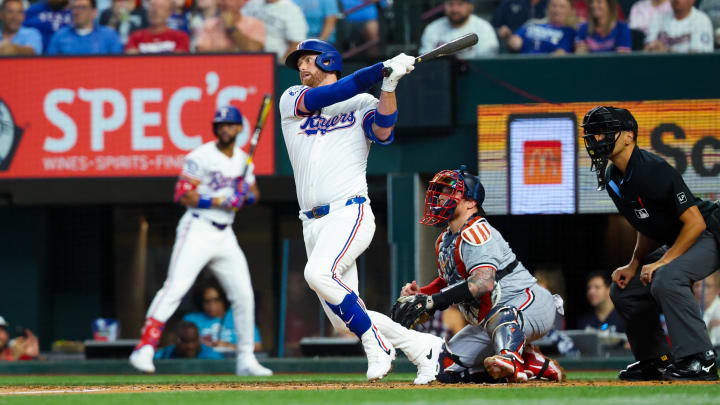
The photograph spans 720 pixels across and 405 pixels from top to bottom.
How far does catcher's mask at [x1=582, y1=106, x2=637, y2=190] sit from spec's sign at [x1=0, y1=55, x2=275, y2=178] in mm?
5091

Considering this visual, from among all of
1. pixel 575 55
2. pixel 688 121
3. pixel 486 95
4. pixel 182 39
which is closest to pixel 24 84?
pixel 182 39

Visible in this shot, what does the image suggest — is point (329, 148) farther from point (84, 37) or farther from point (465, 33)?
point (84, 37)

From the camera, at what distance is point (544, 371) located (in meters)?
6.53

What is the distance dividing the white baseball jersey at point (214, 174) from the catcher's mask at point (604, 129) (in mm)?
3850

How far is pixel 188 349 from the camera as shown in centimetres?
1105

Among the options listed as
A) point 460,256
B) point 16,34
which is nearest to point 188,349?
point 16,34

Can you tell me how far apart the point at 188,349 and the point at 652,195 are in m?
5.87

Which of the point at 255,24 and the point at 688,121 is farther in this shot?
the point at 255,24

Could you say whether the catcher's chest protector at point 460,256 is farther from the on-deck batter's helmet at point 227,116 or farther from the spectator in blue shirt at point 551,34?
the spectator in blue shirt at point 551,34

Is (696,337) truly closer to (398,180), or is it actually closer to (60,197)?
(398,180)

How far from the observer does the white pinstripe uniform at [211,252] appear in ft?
30.2

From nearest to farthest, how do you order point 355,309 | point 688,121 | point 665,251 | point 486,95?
point 355,309 < point 665,251 < point 688,121 < point 486,95

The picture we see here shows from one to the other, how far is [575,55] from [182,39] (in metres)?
3.96

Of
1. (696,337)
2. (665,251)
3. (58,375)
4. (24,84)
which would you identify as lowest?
(58,375)
